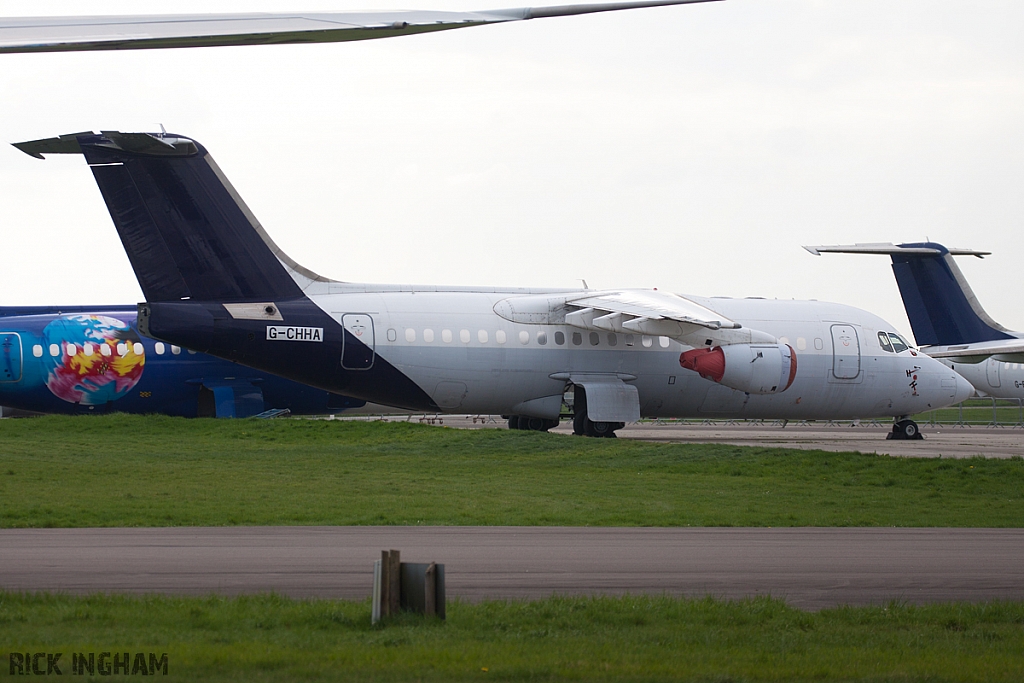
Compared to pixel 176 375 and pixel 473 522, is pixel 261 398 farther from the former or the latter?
pixel 473 522

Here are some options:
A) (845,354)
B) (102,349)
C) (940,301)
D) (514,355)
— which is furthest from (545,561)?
(940,301)

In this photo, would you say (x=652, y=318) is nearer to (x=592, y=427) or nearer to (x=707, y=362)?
(x=707, y=362)

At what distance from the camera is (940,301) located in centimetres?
4669

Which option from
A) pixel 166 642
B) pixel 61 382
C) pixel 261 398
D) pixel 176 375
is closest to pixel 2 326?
pixel 61 382

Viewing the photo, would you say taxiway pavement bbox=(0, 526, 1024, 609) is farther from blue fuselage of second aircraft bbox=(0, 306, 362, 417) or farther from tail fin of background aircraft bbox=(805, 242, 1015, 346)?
tail fin of background aircraft bbox=(805, 242, 1015, 346)

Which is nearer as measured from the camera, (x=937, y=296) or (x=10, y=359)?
(x=10, y=359)

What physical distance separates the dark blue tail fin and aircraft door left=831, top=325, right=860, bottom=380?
13.2 metres

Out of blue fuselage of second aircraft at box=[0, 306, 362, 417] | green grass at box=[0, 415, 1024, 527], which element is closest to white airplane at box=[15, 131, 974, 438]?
green grass at box=[0, 415, 1024, 527]

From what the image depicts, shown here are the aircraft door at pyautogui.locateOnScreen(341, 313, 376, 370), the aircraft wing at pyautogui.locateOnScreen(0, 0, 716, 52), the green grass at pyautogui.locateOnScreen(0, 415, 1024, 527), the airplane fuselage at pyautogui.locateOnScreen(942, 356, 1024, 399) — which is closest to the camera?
the aircraft wing at pyautogui.locateOnScreen(0, 0, 716, 52)

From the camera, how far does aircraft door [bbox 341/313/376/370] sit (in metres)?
29.5

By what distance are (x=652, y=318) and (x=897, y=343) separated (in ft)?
33.6

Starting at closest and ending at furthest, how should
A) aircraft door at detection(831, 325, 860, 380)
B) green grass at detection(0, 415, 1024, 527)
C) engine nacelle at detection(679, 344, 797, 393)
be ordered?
1. green grass at detection(0, 415, 1024, 527)
2. engine nacelle at detection(679, 344, 797, 393)
3. aircraft door at detection(831, 325, 860, 380)

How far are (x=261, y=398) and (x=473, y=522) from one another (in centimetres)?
2106

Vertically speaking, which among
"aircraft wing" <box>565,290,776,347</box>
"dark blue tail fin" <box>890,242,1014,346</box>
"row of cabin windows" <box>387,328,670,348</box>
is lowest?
"row of cabin windows" <box>387,328,670,348</box>
